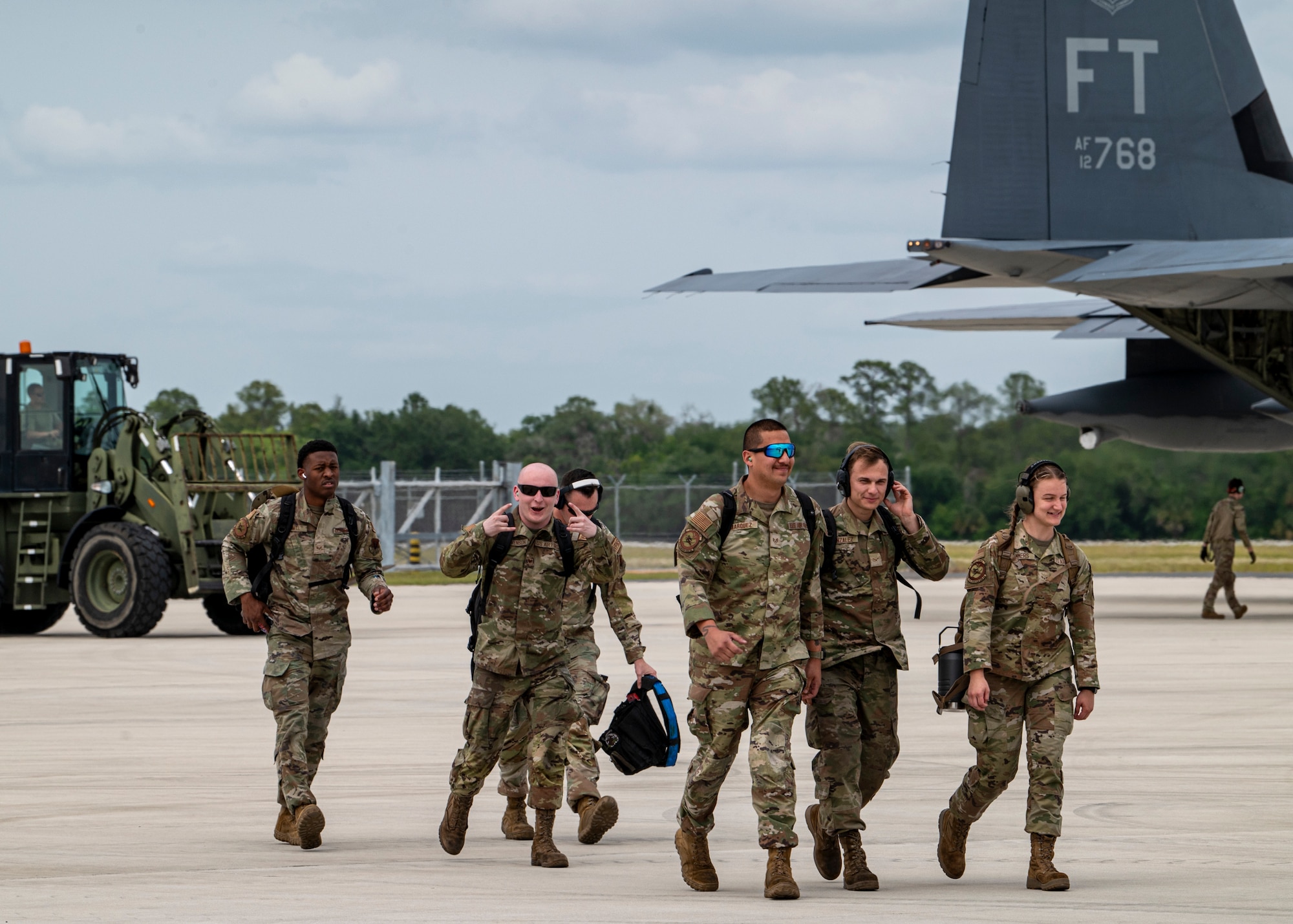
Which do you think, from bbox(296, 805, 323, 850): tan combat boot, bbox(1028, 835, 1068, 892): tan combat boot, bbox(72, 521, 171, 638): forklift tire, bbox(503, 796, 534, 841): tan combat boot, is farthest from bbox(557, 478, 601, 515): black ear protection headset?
bbox(72, 521, 171, 638): forklift tire

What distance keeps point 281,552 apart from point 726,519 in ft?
8.02

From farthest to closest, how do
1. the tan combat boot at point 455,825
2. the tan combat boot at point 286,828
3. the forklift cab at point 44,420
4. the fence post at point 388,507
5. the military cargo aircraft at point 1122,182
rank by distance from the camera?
1. the fence post at point 388,507
2. the forklift cab at point 44,420
3. the military cargo aircraft at point 1122,182
4. the tan combat boot at point 286,828
5. the tan combat boot at point 455,825

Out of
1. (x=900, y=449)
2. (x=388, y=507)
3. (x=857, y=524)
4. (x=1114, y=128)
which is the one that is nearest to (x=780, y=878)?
(x=857, y=524)

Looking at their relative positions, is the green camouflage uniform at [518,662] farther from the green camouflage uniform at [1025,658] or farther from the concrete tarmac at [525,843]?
the green camouflage uniform at [1025,658]

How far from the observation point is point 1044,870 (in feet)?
21.9

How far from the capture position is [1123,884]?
22.2 feet

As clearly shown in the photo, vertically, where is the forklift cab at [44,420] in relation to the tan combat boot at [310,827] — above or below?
above

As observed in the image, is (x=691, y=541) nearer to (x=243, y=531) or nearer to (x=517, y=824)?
(x=517, y=824)

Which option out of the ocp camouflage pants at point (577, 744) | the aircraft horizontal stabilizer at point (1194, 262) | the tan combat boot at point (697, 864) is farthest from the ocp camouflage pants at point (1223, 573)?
the tan combat boot at point (697, 864)

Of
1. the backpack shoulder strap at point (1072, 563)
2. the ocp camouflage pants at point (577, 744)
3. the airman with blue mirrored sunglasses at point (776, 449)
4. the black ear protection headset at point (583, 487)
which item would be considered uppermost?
the airman with blue mirrored sunglasses at point (776, 449)

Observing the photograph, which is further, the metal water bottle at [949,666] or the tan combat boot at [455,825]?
the metal water bottle at [949,666]

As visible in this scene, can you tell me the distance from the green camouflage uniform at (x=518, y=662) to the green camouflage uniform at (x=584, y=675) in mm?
162

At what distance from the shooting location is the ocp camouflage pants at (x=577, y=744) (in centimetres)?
774

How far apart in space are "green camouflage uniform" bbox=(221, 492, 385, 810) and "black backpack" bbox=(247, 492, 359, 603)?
0.07 feet
